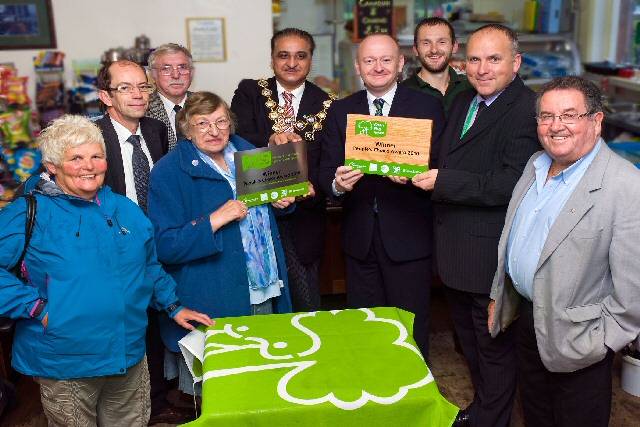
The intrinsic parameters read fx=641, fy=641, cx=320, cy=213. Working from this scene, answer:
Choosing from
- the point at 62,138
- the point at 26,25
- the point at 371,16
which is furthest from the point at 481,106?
the point at 26,25

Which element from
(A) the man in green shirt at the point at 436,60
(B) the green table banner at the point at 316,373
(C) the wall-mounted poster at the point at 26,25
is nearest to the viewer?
(B) the green table banner at the point at 316,373

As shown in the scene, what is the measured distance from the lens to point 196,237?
2.45 metres

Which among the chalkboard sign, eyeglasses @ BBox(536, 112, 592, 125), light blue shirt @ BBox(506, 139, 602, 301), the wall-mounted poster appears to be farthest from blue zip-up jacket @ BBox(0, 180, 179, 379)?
the chalkboard sign

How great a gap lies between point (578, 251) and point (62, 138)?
1.72 meters

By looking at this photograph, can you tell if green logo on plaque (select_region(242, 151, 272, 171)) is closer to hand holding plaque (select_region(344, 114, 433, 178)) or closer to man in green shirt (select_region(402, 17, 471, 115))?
hand holding plaque (select_region(344, 114, 433, 178))

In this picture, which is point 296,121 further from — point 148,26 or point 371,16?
point 371,16

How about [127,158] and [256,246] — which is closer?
[256,246]

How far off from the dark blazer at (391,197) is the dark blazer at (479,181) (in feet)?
0.60

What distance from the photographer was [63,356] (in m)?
2.13

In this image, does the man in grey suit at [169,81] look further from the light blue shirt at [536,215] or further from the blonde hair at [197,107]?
the light blue shirt at [536,215]

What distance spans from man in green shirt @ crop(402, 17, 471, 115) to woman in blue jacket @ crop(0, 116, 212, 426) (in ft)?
6.85

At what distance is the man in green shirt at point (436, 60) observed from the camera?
3.72 metres

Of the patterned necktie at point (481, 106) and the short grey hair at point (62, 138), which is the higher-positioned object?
the patterned necktie at point (481, 106)

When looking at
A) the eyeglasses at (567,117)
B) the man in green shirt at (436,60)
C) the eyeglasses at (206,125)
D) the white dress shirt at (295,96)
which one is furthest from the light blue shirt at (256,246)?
the man in green shirt at (436,60)
